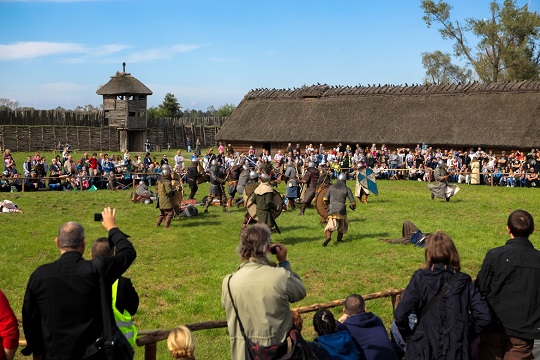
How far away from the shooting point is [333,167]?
103 feet

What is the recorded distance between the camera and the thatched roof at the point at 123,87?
50062 mm

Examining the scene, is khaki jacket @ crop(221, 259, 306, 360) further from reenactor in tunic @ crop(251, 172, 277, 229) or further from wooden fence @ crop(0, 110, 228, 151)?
wooden fence @ crop(0, 110, 228, 151)

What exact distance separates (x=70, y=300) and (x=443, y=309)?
117 inches

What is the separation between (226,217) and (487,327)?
14396 millimetres

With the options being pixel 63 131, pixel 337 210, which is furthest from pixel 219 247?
pixel 63 131

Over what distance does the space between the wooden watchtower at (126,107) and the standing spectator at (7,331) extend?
4612 cm

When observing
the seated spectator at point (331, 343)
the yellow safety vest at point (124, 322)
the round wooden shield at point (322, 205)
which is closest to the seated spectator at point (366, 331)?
the seated spectator at point (331, 343)

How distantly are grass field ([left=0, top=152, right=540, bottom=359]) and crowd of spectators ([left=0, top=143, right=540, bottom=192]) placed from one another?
220cm

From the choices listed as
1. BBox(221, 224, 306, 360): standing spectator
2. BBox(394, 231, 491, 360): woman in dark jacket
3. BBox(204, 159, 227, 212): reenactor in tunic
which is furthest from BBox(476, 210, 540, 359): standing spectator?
BBox(204, 159, 227, 212): reenactor in tunic

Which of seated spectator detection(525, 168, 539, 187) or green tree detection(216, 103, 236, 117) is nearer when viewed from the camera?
seated spectator detection(525, 168, 539, 187)

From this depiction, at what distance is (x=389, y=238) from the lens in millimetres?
15961

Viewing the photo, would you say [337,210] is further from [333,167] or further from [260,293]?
[333,167]

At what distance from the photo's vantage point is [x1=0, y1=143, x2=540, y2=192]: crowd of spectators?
26.2 meters

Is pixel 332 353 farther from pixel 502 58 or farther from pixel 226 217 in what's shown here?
pixel 502 58
